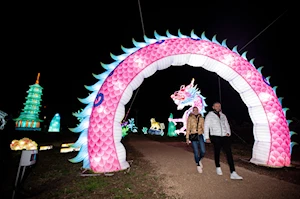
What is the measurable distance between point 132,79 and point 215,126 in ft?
9.46

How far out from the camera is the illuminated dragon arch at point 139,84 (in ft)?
16.6

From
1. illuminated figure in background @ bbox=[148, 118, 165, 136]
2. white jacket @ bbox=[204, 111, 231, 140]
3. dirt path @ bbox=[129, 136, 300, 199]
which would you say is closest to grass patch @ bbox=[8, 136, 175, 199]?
dirt path @ bbox=[129, 136, 300, 199]

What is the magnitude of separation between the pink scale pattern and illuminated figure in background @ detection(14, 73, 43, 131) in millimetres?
28101

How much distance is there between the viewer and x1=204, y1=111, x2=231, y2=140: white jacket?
4.52 meters

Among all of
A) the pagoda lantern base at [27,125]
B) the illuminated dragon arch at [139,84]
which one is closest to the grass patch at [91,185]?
the illuminated dragon arch at [139,84]

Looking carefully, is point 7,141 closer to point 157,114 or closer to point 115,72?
point 115,72

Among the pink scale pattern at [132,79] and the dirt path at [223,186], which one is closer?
the dirt path at [223,186]

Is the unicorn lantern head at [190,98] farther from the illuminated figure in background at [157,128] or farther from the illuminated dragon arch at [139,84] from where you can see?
the illuminated figure in background at [157,128]

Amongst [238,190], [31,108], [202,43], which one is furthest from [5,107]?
[238,190]

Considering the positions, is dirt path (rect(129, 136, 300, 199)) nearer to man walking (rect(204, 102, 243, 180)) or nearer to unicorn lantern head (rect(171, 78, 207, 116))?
man walking (rect(204, 102, 243, 180))

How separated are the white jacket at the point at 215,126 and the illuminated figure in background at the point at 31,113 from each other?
1193 inches

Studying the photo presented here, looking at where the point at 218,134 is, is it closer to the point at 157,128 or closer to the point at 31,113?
the point at 157,128

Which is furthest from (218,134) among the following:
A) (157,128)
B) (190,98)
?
(157,128)

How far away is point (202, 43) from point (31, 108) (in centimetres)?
3075
